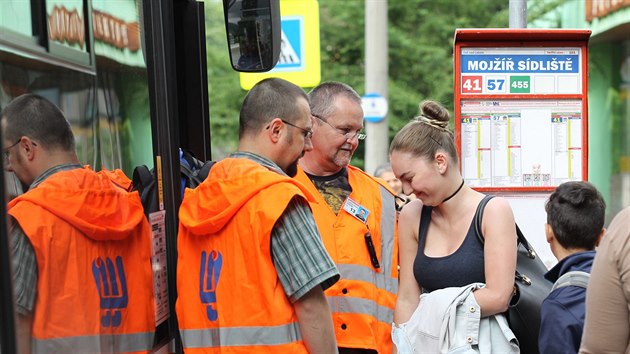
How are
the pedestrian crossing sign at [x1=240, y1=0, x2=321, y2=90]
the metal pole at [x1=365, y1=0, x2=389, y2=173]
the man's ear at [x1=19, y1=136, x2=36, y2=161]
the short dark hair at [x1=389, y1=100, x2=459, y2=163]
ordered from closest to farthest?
the man's ear at [x1=19, y1=136, x2=36, y2=161]
the short dark hair at [x1=389, y1=100, x2=459, y2=163]
the pedestrian crossing sign at [x1=240, y1=0, x2=321, y2=90]
the metal pole at [x1=365, y1=0, x2=389, y2=173]

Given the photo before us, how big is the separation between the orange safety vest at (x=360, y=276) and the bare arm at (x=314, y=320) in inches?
32.9

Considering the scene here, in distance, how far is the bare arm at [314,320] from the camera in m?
3.15

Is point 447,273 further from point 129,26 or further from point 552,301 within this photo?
point 129,26

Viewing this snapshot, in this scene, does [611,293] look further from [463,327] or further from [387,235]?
[387,235]

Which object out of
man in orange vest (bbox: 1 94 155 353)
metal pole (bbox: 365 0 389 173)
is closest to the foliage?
metal pole (bbox: 365 0 389 173)

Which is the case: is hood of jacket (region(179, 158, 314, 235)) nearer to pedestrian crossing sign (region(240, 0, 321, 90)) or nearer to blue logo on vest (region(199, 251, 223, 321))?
blue logo on vest (region(199, 251, 223, 321))

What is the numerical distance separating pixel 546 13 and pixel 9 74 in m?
16.5

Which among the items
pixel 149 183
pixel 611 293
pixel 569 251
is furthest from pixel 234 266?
pixel 569 251

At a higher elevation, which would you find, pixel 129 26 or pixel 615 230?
pixel 129 26

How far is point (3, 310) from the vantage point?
1962 mm

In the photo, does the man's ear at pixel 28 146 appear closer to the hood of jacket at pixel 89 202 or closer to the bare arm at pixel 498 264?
the hood of jacket at pixel 89 202

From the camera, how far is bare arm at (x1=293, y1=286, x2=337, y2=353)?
3154mm

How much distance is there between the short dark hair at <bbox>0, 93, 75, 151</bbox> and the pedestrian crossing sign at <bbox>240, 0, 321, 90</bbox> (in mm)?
6845

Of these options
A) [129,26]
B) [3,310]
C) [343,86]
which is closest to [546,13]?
[343,86]
